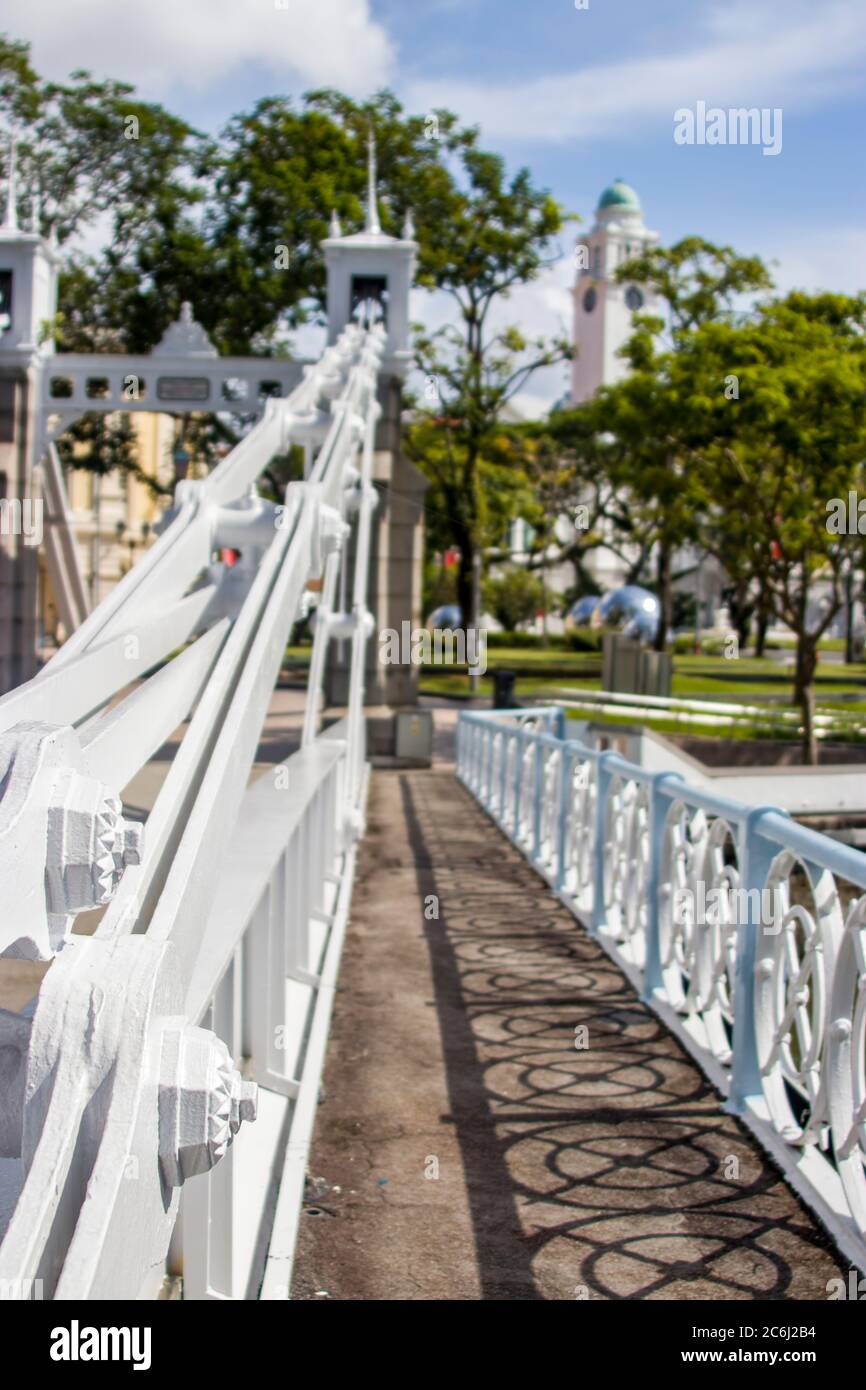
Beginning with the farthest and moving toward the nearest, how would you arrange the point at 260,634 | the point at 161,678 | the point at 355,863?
the point at 355,863 → the point at 260,634 → the point at 161,678

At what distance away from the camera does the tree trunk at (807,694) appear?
1809 cm

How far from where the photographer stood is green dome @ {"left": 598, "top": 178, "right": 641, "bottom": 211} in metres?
78.4

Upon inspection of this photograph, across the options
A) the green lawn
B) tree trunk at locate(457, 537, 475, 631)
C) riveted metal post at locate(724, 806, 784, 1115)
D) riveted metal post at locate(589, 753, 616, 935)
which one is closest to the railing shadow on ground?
riveted metal post at locate(724, 806, 784, 1115)

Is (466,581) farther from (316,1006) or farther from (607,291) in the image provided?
(607,291)

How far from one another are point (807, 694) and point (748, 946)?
1455 centimetres

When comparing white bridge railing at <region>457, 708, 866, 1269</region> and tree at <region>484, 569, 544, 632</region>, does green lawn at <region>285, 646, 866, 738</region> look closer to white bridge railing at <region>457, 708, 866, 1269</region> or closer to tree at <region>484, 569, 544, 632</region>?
tree at <region>484, 569, 544, 632</region>

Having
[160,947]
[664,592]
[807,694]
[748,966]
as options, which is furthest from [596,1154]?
[664,592]

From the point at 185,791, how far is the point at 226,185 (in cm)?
2741

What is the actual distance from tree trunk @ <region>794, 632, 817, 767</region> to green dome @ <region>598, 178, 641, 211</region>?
213 ft

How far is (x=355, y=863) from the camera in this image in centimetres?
1055

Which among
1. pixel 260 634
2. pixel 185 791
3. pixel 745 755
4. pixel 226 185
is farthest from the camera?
pixel 226 185

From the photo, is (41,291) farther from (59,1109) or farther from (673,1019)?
(59,1109)

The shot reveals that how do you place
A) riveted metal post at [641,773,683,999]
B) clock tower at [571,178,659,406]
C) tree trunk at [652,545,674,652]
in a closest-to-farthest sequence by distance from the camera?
riveted metal post at [641,773,683,999]
tree trunk at [652,545,674,652]
clock tower at [571,178,659,406]
